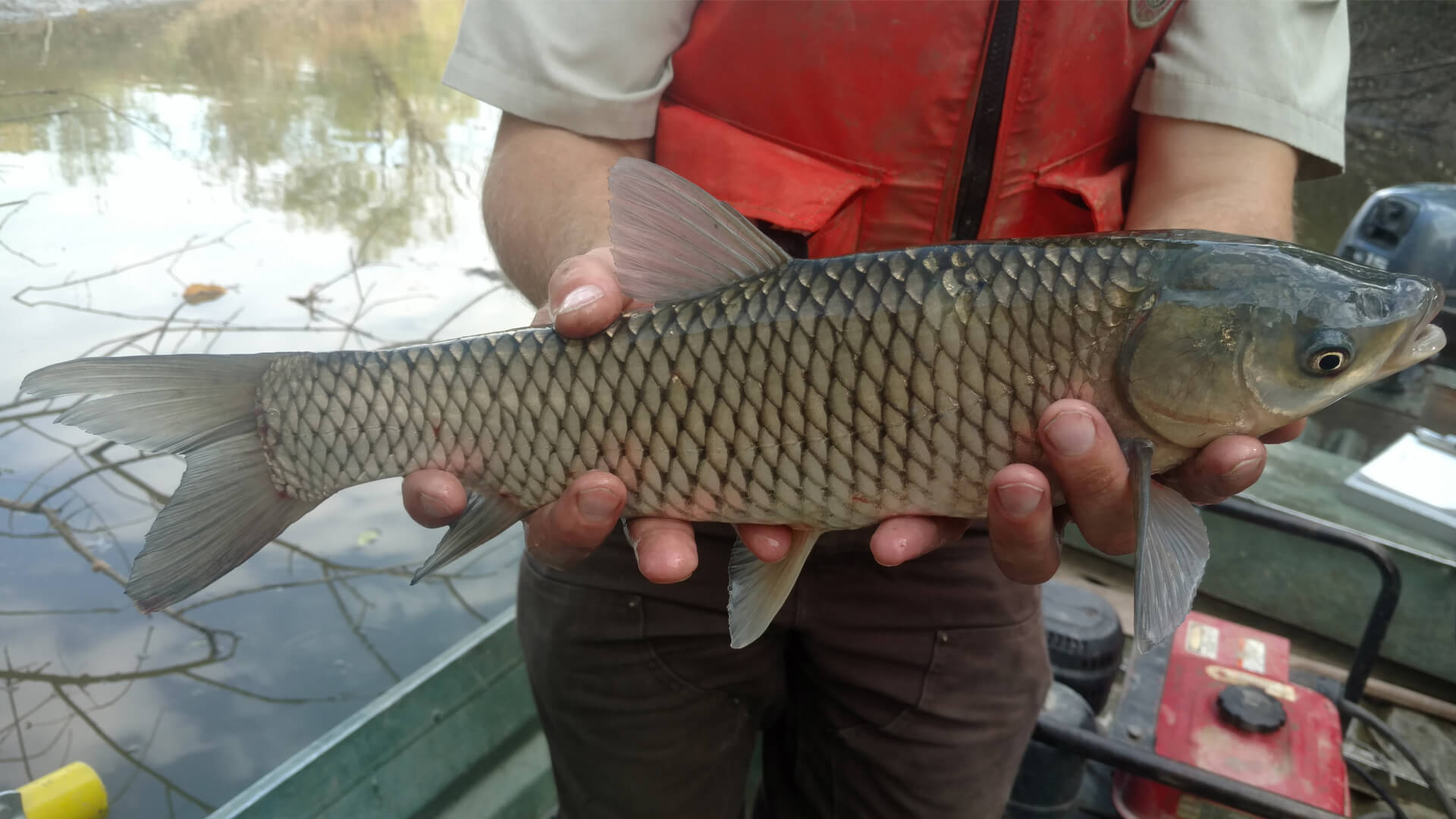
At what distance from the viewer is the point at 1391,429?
13.3 feet

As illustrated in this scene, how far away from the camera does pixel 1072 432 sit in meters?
0.89

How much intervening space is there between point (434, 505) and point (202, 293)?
1.44 meters

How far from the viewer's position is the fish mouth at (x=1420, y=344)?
892 mm

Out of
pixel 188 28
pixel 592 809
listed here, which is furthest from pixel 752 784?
pixel 188 28

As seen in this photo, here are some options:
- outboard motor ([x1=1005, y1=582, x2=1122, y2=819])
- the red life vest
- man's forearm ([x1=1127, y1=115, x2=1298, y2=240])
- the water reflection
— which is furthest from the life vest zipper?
the water reflection

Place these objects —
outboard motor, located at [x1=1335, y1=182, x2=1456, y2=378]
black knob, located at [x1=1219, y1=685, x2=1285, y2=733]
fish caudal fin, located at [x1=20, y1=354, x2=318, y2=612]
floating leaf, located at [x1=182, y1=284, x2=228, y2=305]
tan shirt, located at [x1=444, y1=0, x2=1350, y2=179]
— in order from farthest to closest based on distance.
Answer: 1. outboard motor, located at [x1=1335, y1=182, x2=1456, y2=378]
2. floating leaf, located at [x1=182, y1=284, x2=228, y2=305]
3. black knob, located at [x1=1219, y1=685, x2=1285, y2=733]
4. tan shirt, located at [x1=444, y1=0, x2=1350, y2=179]
5. fish caudal fin, located at [x1=20, y1=354, x2=318, y2=612]

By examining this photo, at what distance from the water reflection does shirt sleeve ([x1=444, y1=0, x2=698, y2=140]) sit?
0.81 m

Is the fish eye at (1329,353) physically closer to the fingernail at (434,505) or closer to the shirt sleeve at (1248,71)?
the shirt sleeve at (1248,71)

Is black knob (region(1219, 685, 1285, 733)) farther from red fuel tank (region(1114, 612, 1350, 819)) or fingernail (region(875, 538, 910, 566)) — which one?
fingernail (region(875, 538, 910, 566))

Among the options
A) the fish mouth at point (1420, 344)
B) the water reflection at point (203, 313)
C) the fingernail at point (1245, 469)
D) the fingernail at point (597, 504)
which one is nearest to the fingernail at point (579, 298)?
the fingernail at point (597, 504)

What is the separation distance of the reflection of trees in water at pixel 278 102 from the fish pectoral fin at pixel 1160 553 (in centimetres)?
187

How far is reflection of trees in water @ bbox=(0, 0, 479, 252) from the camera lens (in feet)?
5.67

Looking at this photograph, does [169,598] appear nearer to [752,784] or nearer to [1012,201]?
[1012,201]

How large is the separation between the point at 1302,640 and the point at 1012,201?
223 cm
